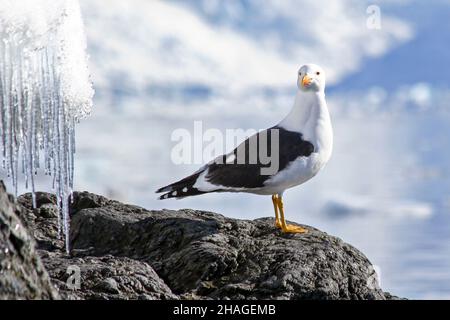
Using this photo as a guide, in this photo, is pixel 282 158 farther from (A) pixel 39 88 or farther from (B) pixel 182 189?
(A) pixel 39 88

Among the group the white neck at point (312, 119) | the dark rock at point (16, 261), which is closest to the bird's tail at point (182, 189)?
the white neck at point (312, 119)

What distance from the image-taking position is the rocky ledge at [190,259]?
8227 millimetres

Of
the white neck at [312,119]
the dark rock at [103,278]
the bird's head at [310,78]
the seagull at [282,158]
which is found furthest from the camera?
the bird's head at [310,78]

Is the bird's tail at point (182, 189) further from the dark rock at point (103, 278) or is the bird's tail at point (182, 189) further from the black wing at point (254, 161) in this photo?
the dark rock at point (103, 278)

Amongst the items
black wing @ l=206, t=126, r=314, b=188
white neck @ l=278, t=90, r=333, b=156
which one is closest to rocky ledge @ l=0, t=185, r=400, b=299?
black wing @ l=206, t=126, r=314, b=188


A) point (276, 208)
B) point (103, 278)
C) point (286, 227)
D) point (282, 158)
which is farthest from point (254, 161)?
point (103, 278)

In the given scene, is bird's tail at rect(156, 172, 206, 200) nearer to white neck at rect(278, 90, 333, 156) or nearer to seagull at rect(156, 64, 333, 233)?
seagull at rect(156, 64, 333, 233)

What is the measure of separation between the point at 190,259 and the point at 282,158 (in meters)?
2.25

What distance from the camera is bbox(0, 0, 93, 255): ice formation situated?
9.33m

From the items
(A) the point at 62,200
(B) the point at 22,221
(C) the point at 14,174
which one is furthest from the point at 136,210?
(B) the point at 22,221

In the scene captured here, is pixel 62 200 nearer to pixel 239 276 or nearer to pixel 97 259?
pixel 97 259

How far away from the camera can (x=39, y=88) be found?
9.66 m

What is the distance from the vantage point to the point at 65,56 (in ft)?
32.7
